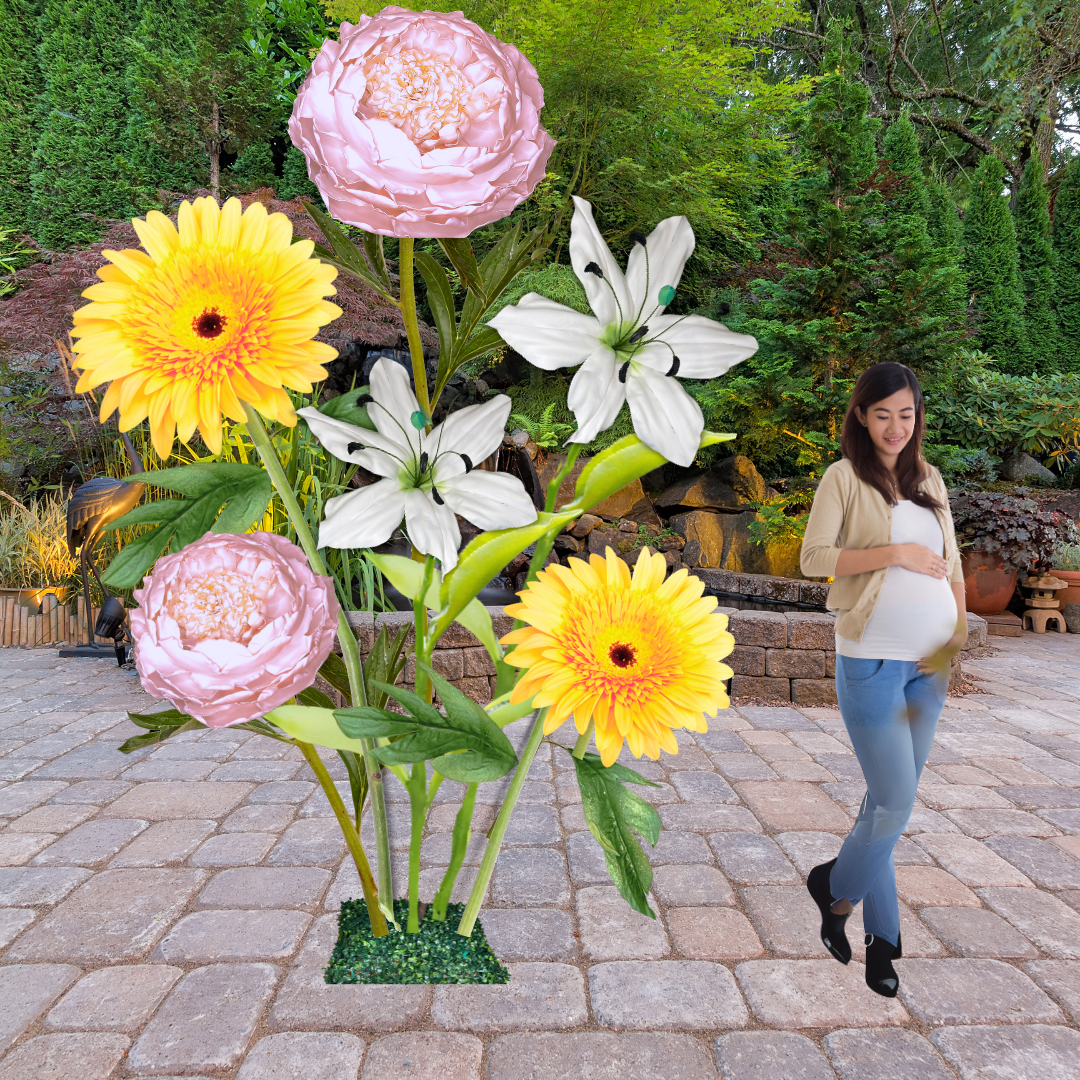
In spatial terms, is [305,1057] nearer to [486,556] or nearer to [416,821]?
[416,821]

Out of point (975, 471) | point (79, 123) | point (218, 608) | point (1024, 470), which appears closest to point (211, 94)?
point (79, 123)

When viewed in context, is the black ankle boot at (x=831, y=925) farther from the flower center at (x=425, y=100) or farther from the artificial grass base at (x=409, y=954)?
the flower center at (x=425, y=100)

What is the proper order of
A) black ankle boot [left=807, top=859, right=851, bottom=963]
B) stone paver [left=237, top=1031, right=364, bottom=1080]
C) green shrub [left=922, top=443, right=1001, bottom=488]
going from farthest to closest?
green shrub [left=922, top=443, right=1001, bottom=488] < black ankle boot [left=807, top=859, right=851, bottom=963] < stone paver [left=237, top=1031, right=364, bottom=1080]

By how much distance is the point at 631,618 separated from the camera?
794 mm

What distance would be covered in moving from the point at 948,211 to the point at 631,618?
10.3m

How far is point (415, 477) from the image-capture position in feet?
2.60

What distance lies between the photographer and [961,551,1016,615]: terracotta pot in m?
5.85

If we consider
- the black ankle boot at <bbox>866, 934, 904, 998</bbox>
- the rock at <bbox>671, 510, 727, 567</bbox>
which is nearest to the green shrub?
the rock at <bbox>671, 510, 727, 567</bbox>

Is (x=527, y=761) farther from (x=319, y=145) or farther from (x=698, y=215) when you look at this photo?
(x=698, y=215)

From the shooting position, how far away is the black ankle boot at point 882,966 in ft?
5.08

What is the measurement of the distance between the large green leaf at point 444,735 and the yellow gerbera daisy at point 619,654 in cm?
11

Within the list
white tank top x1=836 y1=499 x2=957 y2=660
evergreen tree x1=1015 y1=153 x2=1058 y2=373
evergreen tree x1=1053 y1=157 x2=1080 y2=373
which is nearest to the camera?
white tank top x1=836 y1=499 x2=957 y2=660

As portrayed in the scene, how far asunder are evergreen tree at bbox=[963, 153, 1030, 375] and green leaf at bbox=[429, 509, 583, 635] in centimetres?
994

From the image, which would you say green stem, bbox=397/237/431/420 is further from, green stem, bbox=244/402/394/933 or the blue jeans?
the blue jeans
